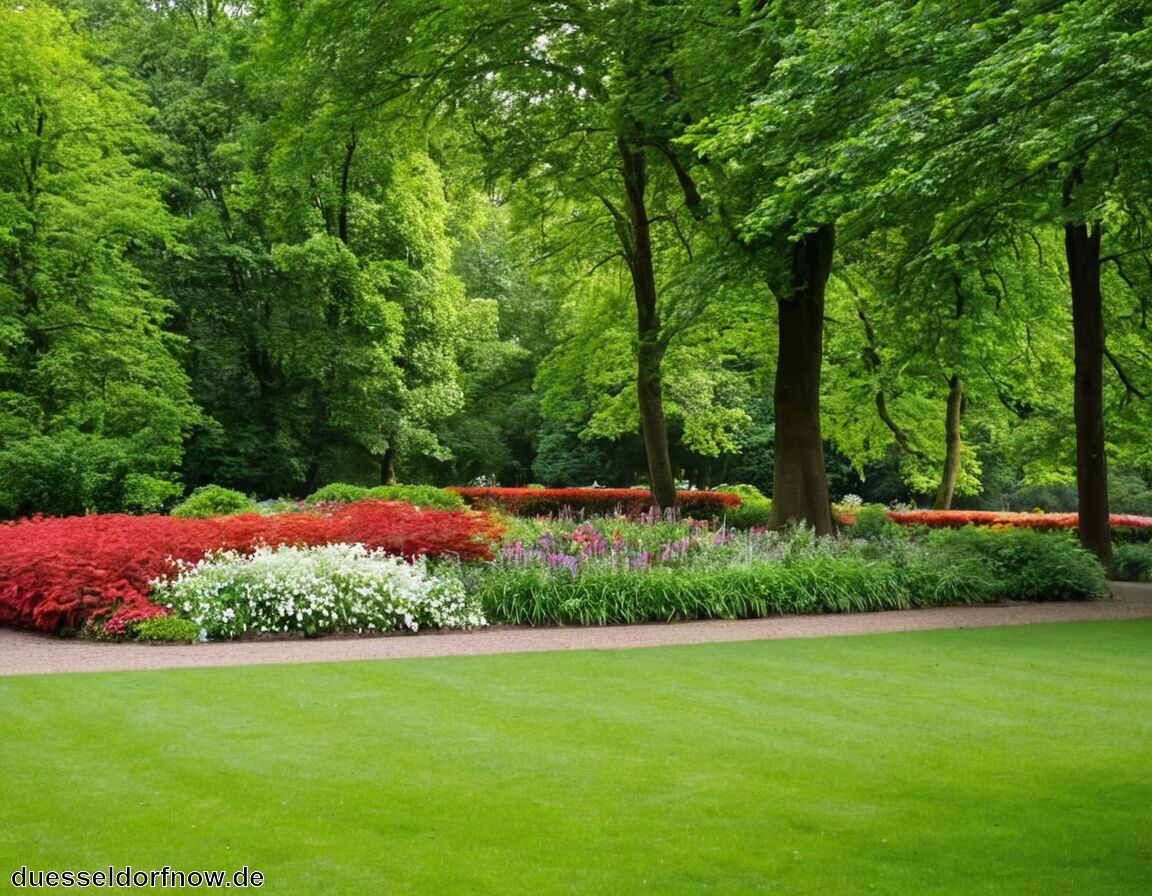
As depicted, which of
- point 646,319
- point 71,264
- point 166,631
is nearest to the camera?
point 166,631

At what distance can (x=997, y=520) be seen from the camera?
76.1 feet

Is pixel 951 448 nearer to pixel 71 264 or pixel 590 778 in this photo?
pixel 71 264

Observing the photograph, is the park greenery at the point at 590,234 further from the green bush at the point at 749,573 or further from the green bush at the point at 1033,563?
the green bush at the point at 1033,563

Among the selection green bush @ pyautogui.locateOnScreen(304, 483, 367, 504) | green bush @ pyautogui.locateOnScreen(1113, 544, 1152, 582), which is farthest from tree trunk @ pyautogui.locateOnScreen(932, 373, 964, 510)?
green bush @ pyautogui.locateOnScreen(304, 483, 367, 504)

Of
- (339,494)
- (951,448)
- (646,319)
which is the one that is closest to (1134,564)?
→ (951,448)

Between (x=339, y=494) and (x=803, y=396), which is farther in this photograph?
(x=339, y=494)

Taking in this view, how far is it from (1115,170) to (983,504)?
2911cm

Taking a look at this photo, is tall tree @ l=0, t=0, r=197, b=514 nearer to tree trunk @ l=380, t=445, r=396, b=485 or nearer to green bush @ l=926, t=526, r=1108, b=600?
tree trunk @ l=380, t=445, r=396, b=485

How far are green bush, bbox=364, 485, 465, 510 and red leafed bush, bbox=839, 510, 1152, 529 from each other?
25.7 ft

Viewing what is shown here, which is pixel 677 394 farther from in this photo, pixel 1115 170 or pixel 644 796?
pixel 644 796

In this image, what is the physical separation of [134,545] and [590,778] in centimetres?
750

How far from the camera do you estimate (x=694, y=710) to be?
679cm

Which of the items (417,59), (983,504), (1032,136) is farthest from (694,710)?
(983,504)

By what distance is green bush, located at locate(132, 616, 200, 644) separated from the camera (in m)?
9.86
